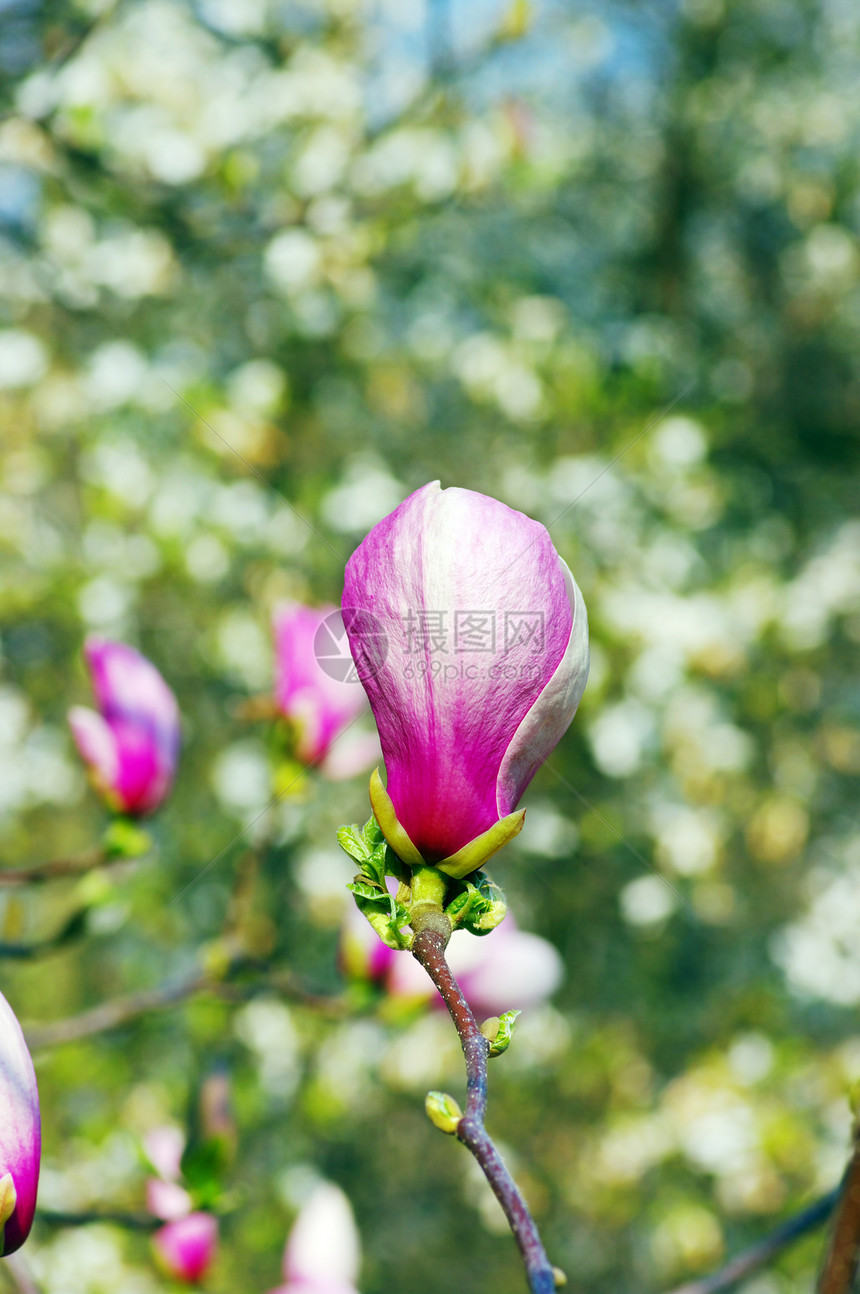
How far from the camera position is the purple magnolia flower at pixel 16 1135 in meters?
0.28

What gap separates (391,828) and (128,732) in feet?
1.35

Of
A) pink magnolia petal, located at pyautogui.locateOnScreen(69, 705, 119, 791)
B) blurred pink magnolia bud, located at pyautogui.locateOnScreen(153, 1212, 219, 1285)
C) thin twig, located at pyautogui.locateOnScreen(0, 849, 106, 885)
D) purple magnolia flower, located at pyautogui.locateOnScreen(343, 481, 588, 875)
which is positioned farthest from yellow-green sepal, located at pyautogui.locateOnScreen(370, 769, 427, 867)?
blurred pink magnolia bud, located at pyautogui.locateOnScreen(153, 1212, 219, 1285)

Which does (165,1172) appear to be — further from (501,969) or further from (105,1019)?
(501,969)

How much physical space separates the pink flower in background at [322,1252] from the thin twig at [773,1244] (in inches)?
9.4

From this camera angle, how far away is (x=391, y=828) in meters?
0.29

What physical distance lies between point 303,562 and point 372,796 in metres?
1.15

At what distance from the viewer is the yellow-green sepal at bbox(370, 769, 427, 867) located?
292 millimetres

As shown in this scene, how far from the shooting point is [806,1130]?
4.25 feet

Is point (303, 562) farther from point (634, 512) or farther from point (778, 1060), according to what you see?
point (778, 1060)

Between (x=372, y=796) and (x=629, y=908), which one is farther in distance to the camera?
(x=629, y=908)

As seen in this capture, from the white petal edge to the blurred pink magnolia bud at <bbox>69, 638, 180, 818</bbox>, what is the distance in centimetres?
40

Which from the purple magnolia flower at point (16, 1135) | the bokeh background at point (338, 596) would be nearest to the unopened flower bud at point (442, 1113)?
the purple magnolia flower at point (16, 1135)

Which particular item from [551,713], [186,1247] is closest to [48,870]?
[186,1247]

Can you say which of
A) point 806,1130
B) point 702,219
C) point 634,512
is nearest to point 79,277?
point 634,512
